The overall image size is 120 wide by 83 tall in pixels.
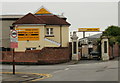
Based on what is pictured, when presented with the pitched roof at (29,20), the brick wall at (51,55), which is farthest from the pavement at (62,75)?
the pitched roof at (29,20)

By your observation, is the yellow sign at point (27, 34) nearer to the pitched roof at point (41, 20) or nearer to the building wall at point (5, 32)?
the pitched roof at point (41, 20)

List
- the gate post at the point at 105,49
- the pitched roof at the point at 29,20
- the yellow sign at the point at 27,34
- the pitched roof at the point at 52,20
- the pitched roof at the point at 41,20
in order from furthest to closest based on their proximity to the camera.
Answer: the pitched roof at the point at 52,20
the pitched roof at the point at 41,20
the pitched roof at the point at 29,20
the yellow sign at the point at 27,34
the gate post at the point at 105,49

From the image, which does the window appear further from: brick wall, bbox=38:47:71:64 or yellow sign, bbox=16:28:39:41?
brick wall, bbox=38:47:71:64

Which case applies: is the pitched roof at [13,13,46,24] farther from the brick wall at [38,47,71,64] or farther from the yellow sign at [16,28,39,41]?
the brick wall at [38,47,71,64]

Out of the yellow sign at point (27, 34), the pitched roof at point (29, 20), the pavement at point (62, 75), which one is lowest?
the pavement at point (62, 75)

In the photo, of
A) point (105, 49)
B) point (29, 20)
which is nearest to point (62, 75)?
point (105, 49)

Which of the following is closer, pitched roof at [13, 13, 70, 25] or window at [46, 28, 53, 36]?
pitched roof at [13, 13, 70, 25]

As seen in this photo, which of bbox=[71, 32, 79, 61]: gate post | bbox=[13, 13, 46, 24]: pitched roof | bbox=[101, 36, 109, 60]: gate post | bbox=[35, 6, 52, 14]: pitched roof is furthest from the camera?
bbox=[35, 6, 52, 14]: pitched roof

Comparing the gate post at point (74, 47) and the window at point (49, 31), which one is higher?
the window at point (49, 31)

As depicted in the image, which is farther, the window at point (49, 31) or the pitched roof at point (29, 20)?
the window at point (49, 31)

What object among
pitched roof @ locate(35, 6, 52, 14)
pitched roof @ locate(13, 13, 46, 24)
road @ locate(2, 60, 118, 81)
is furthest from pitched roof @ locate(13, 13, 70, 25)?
road @ locate(2, 60, 118, 81)

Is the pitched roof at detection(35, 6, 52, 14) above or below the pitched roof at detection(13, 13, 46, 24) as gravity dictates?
above

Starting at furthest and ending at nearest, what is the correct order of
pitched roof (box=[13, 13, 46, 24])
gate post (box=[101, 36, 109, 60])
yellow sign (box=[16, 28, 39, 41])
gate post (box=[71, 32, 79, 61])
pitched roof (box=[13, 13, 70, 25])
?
pitched roof (box=[13, 13, 70, 25]) < pitched roof (box=[13, 13, 46, 24]) < yellow sign (box=[16, 28, 39, 41]) < gate post (box=[101, 36, 109, 60]) < gate post (box=[71, 32, 79, 61])

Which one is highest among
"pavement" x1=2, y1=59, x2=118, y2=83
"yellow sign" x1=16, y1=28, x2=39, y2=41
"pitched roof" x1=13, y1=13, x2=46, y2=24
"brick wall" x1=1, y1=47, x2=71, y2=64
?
"pitched roof" x1=13, y1=13, x2=46, y2=24
